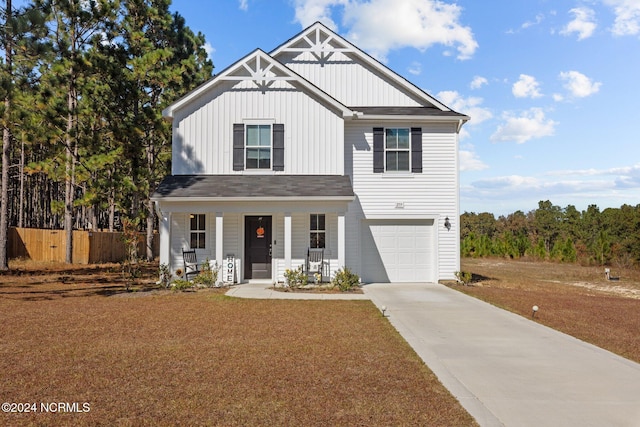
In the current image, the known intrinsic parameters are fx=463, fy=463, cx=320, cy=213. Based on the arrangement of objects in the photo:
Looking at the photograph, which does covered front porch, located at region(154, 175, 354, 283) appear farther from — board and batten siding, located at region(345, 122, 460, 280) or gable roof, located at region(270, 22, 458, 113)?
gable roof, located at region(270, 22, 458, 113)

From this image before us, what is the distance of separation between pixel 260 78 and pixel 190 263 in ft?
20.9

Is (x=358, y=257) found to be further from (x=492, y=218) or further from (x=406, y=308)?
(x=492, y=218)

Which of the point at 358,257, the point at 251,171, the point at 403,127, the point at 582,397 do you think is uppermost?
the point at 403,127

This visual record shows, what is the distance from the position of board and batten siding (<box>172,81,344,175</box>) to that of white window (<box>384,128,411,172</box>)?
1756 mm

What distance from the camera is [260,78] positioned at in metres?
15.1

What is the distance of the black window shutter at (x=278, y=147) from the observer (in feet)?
50.0

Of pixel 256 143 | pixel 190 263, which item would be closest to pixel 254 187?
pixel 256 143

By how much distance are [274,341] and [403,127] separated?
10.6 m

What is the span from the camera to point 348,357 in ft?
21.3

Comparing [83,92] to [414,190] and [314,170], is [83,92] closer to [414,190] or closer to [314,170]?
[314,170]

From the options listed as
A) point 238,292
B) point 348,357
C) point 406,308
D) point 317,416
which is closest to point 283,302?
point 238,292

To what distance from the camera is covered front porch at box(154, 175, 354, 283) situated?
1406cm

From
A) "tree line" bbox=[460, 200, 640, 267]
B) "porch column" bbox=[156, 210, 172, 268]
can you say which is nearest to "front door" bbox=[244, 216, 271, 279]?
"porch column" bbox=[156, 210, 172, 268]

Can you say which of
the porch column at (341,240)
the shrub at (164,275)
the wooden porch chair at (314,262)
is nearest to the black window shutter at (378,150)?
the porch column at (341,240)
